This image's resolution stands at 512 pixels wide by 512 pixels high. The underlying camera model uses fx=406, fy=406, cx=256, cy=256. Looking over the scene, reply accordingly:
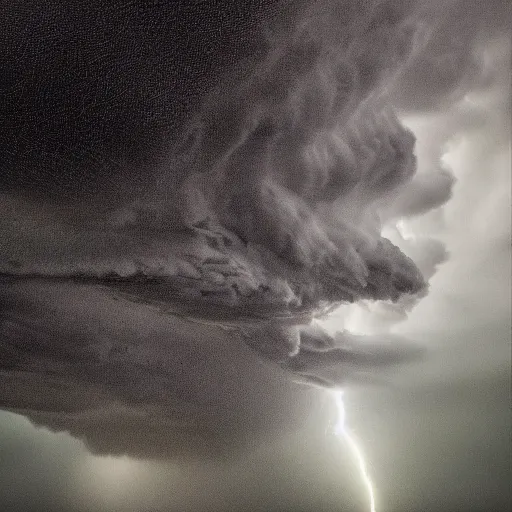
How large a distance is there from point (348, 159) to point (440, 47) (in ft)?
3.19

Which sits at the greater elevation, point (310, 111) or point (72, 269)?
point (310, 111)

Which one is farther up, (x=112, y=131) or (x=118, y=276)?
(x=112, y=131)

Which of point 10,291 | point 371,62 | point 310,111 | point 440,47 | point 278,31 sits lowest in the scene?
point 10,291

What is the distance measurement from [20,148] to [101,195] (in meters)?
0.50

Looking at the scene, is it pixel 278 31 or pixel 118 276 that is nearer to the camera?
pixel 278 31

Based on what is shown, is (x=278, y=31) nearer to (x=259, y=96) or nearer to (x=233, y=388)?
(x=259, y=96)

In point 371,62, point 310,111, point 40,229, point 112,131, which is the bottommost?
point 40,229

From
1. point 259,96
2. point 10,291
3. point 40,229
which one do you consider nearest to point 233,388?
point 10,291

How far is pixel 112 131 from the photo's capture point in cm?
206

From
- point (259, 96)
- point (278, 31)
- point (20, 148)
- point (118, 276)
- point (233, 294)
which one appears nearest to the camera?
point (278, 31)

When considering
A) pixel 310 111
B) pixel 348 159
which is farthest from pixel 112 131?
pixel 348 159

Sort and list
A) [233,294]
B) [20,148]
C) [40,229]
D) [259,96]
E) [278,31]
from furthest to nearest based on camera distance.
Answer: [233,294]
[40,229]
[259,96]
[20,148]
[278,31]

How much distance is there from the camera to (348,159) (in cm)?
307

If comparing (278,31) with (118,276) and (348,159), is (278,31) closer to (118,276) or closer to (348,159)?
(348,159)
